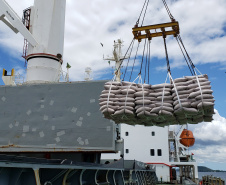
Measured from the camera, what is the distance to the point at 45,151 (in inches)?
609

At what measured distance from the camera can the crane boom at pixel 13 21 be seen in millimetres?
17467

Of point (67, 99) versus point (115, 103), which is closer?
point (115, 103)

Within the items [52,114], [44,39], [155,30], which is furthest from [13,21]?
[155,30]

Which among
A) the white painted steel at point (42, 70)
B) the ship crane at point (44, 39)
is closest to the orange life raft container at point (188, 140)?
the ship crane at point (44, 39)

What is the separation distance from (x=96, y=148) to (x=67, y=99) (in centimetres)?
402

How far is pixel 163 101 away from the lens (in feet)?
23.7

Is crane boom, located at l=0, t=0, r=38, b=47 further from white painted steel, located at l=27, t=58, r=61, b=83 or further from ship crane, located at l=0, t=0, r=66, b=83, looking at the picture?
white painted steel, located at l=27, t=58, r=61, b=83

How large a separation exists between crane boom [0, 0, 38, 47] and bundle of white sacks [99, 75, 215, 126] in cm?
1364

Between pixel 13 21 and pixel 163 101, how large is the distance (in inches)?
626

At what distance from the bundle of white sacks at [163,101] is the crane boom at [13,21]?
1364 cm

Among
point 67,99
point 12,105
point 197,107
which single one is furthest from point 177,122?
point 12,105

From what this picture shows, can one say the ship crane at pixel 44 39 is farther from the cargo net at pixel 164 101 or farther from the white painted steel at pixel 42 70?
the cargo net at pixel 164 101

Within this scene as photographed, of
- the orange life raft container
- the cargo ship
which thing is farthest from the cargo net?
the orange life raft container

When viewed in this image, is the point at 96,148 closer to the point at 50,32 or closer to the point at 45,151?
the point at 45,151
